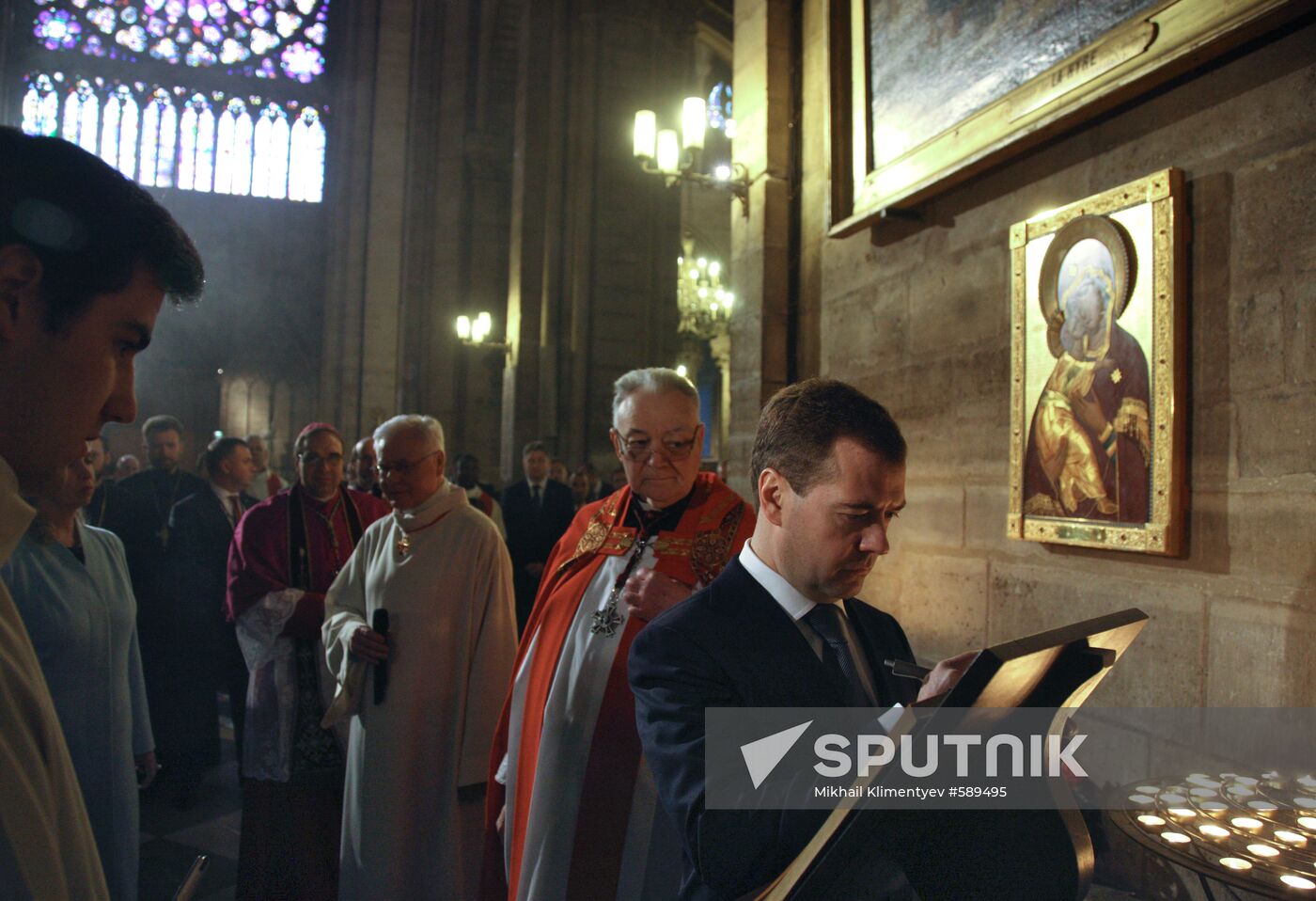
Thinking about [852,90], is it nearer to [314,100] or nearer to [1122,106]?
[1122,106]

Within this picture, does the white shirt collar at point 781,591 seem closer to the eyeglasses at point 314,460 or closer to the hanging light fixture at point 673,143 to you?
the eyeglasses at point 314,460

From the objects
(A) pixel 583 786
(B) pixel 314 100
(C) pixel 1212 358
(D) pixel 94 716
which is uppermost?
(B) pixel 314 100

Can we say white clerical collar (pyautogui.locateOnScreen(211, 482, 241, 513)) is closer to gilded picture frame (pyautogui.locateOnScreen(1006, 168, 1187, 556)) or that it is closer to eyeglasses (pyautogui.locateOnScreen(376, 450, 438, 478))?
eyeglasses (pyautogui.locateOnScreen(376, 450, 438, 478))

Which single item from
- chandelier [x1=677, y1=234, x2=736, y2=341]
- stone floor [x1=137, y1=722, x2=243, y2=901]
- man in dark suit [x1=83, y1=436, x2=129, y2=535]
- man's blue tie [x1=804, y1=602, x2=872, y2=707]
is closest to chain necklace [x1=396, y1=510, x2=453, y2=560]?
stone floor [x1=137, y1=722, x2=243, y2=901]

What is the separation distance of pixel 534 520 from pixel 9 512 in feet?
20.8

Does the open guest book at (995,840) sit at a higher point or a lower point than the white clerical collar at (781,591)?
lower

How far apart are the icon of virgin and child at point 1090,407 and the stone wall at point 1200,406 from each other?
0.15 m

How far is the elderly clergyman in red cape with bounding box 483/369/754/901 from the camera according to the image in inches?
86.6

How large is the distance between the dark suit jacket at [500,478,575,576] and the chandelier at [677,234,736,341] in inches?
417

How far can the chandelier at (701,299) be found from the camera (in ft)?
57.1

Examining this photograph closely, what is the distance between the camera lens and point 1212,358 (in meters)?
2.43

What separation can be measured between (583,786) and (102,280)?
177cm

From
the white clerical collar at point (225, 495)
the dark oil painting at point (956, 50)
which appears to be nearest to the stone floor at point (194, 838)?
the white clerical collar at point (225, 495)

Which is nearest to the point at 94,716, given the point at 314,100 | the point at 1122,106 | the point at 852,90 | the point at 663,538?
the point at 663,538
